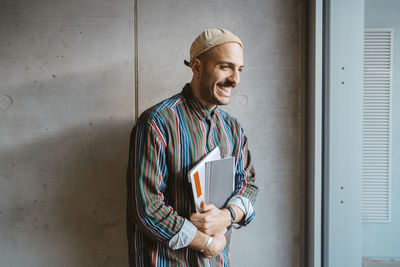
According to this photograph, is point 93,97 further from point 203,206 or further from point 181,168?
point 203,206

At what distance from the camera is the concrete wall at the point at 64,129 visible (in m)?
1.39

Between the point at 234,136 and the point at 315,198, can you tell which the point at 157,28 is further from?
the point at 315,198

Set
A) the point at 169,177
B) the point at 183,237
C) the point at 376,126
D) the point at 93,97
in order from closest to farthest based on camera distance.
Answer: the point at 183,237 < the point at 169,177 < the point at 376,126 < the point at 93,97

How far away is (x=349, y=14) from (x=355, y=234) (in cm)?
129

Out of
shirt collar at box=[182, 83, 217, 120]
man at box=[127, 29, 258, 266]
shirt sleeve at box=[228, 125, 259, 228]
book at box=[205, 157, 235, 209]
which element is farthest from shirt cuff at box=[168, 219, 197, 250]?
shirt collar at box=[182, 83, 217, 120]

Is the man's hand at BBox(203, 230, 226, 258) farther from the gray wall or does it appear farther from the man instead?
the gray wall

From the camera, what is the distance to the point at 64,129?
4.65 ft

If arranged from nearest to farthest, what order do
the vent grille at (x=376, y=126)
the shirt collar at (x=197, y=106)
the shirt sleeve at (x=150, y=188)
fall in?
the shirt sleeve at (x=150, y=188) → the shirt collar at (x=197, y=106) → the vent grille at (x=376, y=126)

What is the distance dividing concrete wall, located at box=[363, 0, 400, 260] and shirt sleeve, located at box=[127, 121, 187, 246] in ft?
3.52

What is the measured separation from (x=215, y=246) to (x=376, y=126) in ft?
3.47

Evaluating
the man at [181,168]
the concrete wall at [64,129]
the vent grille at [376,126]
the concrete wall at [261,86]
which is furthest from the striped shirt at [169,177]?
the vent grille at [376,126]

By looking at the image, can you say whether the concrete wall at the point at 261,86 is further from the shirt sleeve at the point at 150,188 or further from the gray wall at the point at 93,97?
the shirt sleeve at the point at 150,188

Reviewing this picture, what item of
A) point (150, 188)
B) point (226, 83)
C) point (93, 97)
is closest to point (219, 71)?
point (226, 83)

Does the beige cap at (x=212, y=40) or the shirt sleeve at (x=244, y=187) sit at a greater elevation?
the beige cap at (x=212, y=40)
